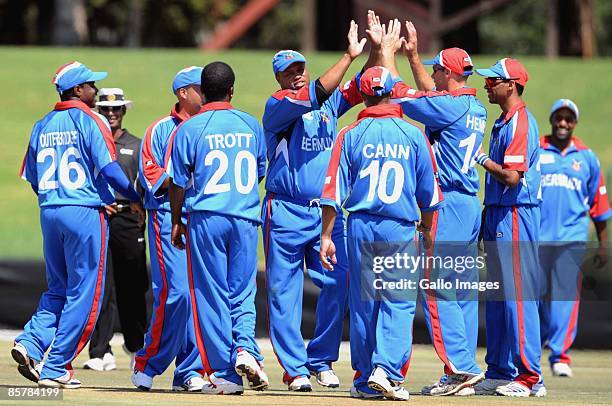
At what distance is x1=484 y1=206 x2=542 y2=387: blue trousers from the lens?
10.3 metres


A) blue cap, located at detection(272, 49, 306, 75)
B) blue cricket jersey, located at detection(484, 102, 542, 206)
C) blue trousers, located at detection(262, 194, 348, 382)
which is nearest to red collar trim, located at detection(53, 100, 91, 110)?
blue cap, located at detection(272, 49, 306, 75)

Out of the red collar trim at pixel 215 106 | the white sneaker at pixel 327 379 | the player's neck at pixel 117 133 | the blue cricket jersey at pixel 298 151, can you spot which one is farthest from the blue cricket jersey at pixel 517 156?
the player's neck at pixel 117 133

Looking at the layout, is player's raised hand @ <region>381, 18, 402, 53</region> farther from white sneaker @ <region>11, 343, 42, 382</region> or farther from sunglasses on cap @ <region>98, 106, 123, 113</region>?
white sneaker @ <region>11, 343, 42, 382</region>

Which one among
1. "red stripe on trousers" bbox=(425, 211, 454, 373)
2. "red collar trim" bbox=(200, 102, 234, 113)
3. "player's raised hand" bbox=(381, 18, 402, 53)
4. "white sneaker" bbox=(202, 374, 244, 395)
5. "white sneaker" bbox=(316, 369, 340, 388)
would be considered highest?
"player's raised hand" bbox=(381, 18, 402, 53)

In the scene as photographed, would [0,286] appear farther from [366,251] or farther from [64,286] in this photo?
[366,251]

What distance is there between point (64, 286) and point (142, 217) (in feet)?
3.50

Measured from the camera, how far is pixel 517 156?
→ 10211 millimetres

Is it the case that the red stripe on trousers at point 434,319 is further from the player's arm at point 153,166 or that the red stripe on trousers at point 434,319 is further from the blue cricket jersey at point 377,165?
the player's arm at point 153,166

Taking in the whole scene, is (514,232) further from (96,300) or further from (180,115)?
(96,300)

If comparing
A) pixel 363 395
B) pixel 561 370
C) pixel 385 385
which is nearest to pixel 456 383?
pixel 363 395

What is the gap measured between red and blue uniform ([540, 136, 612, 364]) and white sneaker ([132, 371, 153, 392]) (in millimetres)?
5128

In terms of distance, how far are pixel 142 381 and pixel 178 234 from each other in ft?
4.04

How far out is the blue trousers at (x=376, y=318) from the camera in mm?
9195

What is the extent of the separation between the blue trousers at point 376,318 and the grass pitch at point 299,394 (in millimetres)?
276
